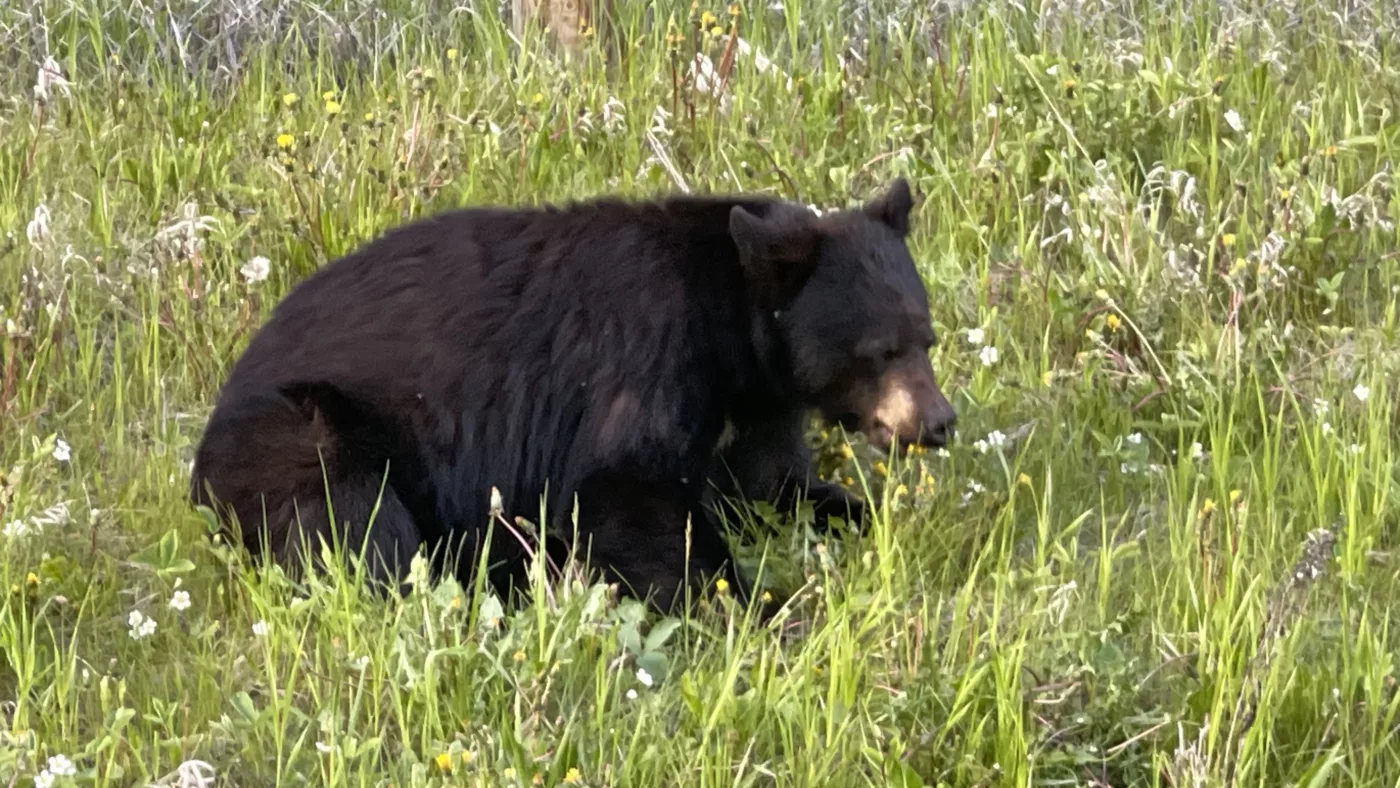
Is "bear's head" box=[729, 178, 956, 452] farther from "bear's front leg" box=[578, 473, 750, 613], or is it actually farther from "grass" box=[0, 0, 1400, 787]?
"bear's front leg" box=[578, 473, 750, 613]

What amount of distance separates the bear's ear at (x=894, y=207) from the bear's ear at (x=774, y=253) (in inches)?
9.6

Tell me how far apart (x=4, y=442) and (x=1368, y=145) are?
4.11 m

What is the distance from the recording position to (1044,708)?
119 inches

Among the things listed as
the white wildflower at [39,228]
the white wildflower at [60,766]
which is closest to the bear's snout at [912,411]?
the white wildflower at [60,766]

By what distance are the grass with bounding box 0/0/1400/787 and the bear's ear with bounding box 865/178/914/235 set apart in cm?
51

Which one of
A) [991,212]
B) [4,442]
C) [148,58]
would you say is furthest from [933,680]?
[148,58]

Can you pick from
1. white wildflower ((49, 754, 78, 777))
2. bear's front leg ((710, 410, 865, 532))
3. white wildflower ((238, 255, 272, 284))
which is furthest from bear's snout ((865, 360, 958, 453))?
white wildflower ((49, 754, 78, 777))

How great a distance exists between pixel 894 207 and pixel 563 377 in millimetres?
935

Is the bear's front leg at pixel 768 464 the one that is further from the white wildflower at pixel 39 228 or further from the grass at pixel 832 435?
the white wildflower at pixel 39 228

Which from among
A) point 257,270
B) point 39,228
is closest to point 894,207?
point 257,270

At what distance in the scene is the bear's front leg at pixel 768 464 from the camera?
4.24 metres

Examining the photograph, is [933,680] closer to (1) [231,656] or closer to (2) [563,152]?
(1) [231,656]

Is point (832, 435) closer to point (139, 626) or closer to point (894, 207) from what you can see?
point (894, 207)

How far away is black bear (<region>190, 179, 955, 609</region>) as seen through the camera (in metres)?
3.80
